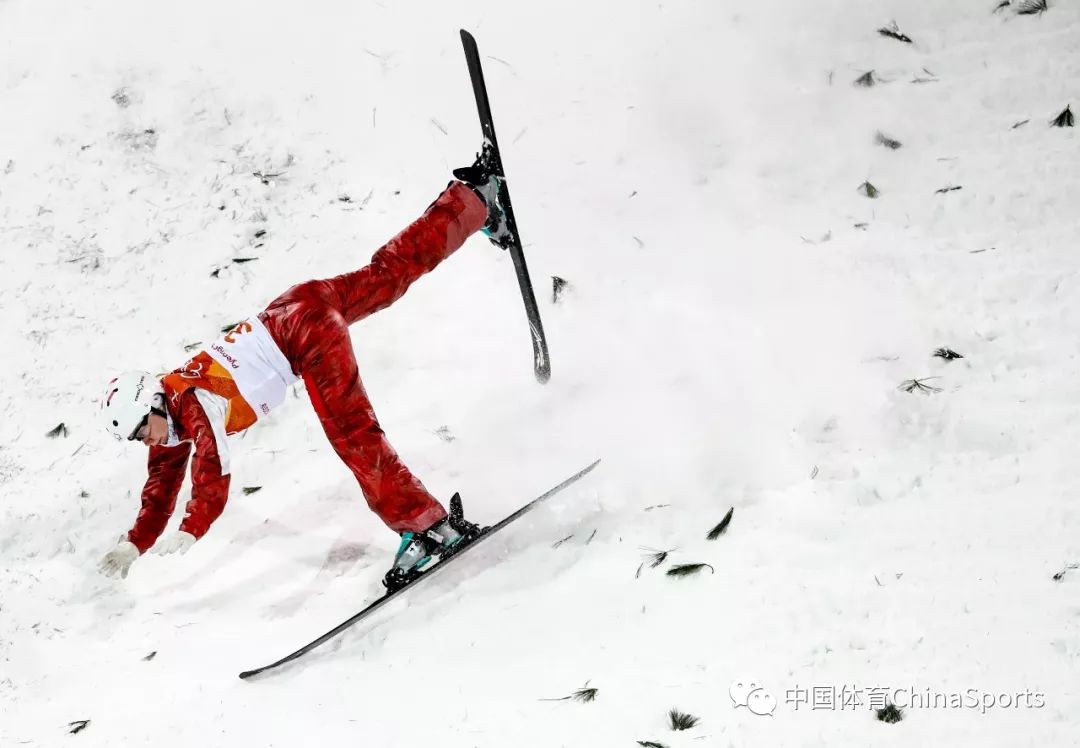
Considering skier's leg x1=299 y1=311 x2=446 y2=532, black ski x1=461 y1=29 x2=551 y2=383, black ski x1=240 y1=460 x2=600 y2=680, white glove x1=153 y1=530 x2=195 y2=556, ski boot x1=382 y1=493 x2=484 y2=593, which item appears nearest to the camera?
white glove x1=153 y1=530 x2=195 y2=556

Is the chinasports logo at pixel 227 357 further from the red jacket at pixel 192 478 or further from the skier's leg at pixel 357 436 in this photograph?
the skier's leg at pixel 357 436

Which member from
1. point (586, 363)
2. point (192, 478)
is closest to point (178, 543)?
point (192, 478)

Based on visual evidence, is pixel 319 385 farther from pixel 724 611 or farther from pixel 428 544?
pixel 724 611

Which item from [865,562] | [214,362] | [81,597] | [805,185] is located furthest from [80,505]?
[805,185]

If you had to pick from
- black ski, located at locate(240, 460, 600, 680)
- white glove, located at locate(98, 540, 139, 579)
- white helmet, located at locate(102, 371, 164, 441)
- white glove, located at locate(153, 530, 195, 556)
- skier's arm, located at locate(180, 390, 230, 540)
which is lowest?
black ski, located at locate(240, 460, 600, 680)

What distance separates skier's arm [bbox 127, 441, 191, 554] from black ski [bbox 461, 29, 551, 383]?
2.31 m

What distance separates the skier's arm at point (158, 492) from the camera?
5.27 metres

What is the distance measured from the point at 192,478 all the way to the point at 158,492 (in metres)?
0.55

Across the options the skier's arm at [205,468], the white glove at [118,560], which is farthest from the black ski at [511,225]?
the white glove at [118,560]

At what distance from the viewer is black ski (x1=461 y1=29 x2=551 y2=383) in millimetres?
5773

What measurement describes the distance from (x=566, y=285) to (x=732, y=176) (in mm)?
1652

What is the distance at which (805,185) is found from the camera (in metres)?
7.18

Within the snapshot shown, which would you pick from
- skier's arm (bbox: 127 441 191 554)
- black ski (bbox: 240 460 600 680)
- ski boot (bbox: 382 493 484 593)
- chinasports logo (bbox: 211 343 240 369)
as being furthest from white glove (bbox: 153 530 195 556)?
ski boot (bbox: 382 493 484 593)

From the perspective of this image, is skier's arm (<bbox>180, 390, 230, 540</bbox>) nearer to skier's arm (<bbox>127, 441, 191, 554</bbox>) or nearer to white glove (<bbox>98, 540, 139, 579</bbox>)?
white glove (<bbox>98, 540, 139, 579</bbox>)
